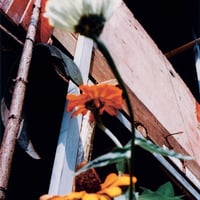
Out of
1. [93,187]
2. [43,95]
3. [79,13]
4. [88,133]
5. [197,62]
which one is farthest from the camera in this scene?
[197,62]

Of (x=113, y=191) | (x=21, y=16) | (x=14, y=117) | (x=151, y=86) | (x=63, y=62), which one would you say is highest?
(x=151, y=86)

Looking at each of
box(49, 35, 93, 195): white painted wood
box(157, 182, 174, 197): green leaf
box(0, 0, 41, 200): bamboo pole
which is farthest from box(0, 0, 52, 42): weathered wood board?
box(157, 182, 174, 197): green leaf

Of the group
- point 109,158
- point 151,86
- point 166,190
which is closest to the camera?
point 109,158

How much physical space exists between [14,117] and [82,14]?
2.19 feet

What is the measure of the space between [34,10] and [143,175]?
101 cm

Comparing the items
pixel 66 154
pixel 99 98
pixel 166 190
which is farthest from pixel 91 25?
pixel 66 154

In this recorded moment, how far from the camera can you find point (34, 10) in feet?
5.75

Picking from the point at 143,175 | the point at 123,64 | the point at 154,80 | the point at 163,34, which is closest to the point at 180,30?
the point at 163,34

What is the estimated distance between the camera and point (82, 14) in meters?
0.63

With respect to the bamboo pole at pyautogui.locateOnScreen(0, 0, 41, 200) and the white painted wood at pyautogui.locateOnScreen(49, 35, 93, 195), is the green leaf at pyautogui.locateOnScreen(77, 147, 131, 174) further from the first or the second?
the white painted wood at pyautogui.locateOnScreen(49, 35, 93, 195)

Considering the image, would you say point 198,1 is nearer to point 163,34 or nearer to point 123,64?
point 163,34

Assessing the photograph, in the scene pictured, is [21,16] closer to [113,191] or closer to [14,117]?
[14,117]

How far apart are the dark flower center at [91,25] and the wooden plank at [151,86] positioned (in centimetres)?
144

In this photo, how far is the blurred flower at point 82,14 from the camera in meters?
0.62
